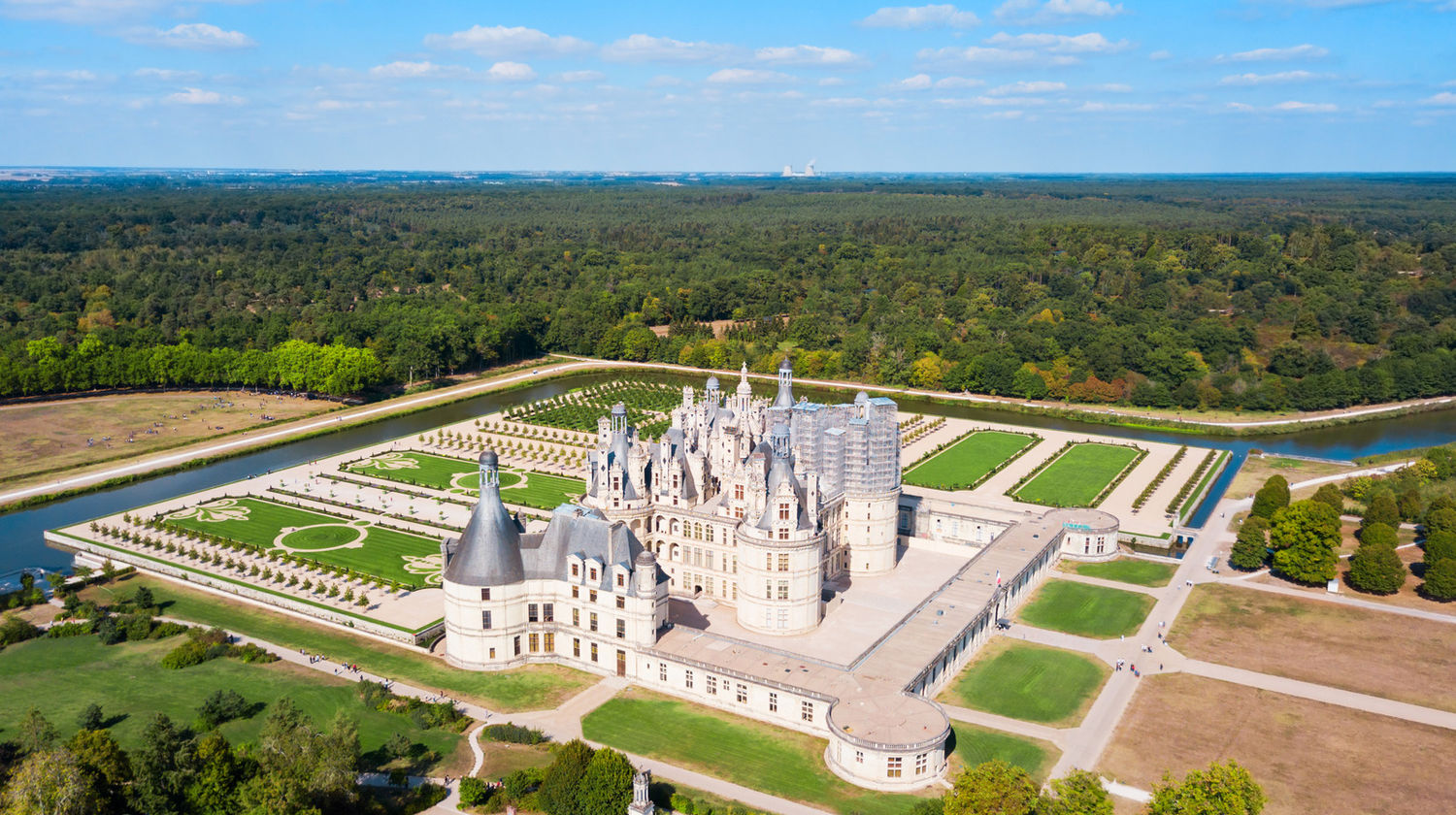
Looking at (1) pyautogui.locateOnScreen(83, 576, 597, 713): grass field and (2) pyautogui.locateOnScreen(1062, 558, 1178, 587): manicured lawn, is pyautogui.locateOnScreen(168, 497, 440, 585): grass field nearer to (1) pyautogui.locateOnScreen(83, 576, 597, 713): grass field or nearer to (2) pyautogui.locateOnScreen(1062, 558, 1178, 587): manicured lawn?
(1) pyautogui.locateOnScreen(83, 576, 597, 713): grass field

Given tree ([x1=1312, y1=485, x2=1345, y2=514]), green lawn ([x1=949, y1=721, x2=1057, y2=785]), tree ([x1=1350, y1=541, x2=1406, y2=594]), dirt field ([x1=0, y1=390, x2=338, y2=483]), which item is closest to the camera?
green lawn ([x1=949, y1=721, x2=1057, y2=785])

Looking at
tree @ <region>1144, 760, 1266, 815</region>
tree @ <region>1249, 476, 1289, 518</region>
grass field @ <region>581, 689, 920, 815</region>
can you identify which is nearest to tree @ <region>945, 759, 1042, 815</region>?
grass field @ <region>581, 689, 920, 815</region>

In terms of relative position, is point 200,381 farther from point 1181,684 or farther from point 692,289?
point 1181,684

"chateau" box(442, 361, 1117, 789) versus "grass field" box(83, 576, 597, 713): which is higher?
"chateau" box(442, 361, 1117, 789)

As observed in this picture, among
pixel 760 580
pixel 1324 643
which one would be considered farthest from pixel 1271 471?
pixel 760 580

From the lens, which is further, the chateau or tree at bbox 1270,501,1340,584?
tree at bbox 1270,501,1340,584
